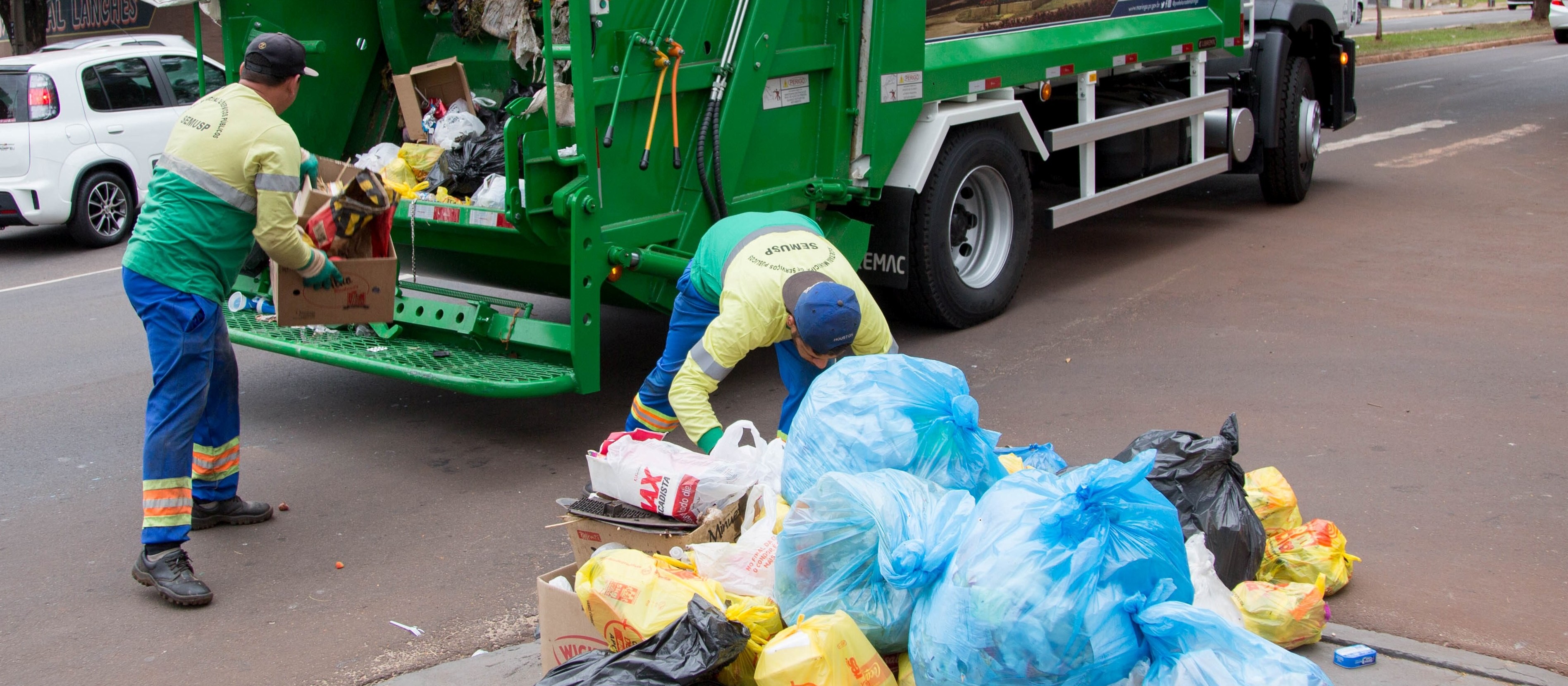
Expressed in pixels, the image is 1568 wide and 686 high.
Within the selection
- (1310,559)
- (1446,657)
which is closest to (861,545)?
(1310,559)

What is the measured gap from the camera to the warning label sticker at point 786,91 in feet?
17.2

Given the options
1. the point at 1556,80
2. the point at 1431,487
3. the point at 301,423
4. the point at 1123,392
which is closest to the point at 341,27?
the point at 301,423

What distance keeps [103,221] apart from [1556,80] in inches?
679

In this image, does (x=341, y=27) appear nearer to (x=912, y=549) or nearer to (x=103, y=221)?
(x=912, y=549)

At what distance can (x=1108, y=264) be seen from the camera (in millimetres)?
7902

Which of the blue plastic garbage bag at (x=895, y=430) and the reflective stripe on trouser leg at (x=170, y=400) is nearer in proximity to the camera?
the blue plastic garbage bag at (x=895, y=430)

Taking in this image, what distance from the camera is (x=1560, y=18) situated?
2367 cm

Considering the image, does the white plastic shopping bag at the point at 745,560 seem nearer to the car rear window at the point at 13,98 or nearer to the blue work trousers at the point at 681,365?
the blue work trousers at the point at 681,365

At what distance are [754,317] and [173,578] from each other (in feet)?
6.02

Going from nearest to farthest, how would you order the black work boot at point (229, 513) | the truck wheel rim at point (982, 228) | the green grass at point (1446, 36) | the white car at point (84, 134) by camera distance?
the black work boot at point (229, 513), the truck wheel rim at point (982, 228), the white car at point (84, 134), the green grass at point (1446, 36)

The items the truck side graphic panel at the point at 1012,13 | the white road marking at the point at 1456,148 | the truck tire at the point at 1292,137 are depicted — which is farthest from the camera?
the white road marking at the point at 1456,148

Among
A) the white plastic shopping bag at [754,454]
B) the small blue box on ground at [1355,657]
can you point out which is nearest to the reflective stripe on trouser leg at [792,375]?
the white plastic shopping bag at [754,454]

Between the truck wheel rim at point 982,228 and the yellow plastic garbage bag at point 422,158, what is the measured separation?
249 centimetres

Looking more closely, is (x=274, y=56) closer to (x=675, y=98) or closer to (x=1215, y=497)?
(x=675, y=98)
